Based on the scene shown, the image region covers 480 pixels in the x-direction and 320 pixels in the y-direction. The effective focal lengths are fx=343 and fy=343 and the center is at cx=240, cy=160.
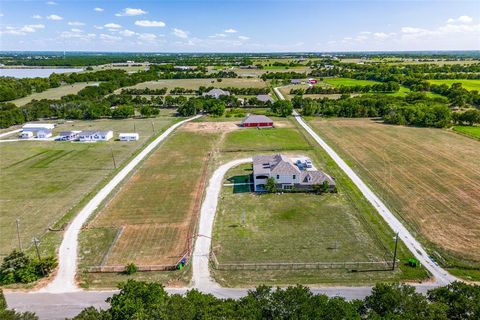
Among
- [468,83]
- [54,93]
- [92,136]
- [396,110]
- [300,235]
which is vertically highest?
[468,83]

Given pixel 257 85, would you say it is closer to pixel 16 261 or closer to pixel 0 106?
pixel 0 106

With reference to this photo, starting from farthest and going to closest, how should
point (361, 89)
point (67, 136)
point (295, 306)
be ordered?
1. point (361, 89)
2. point (67, 136)
3. point (295, 306)

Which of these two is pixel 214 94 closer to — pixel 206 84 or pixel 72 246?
pixel 206 84

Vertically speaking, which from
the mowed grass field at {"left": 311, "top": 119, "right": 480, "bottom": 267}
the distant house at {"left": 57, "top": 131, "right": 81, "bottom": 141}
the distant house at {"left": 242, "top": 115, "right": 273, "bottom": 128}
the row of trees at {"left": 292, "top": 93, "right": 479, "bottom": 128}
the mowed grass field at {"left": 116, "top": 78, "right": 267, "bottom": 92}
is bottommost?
the mowed grass field at {"left": 311, "top": 119, "right": 480, "bottom": 267}

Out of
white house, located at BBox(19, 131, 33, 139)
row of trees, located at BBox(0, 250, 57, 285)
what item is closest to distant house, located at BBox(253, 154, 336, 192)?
row of trees, located at BBox(0, 250, 57, 285)

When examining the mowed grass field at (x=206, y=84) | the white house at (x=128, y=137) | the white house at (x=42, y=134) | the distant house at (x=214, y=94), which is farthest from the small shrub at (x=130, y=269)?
the mowed grass field at (x=206, y=84)

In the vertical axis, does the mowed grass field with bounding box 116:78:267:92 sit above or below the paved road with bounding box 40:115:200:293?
above

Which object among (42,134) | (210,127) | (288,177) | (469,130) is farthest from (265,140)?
(42,134)

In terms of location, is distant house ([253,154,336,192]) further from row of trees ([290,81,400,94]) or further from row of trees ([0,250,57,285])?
row of trees ([290,81,400,94])
